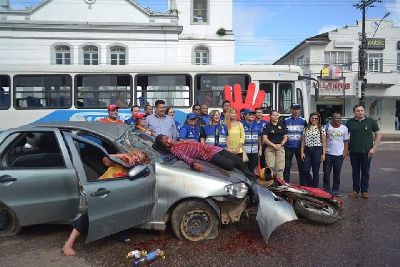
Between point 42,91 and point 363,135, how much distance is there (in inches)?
335

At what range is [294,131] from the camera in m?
7.71

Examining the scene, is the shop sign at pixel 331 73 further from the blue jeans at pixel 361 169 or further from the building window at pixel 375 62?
the blue jeans at pixel 361 169

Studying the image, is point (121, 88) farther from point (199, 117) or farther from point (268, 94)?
point (268, 94)

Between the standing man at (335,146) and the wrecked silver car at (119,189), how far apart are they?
126 inches

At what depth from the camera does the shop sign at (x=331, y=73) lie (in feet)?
94.5

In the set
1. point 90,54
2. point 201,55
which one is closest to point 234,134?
point 90,54

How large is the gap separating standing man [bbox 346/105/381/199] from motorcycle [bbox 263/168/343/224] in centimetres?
209

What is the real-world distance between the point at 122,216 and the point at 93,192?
0.45m

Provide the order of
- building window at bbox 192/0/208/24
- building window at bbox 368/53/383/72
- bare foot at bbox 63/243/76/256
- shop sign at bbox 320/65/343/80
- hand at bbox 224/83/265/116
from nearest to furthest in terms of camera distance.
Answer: bare foot at bbox 63/243/76/256 < hand at bbox 224/83/265/116 < building window at bbox 192/0/208/24 < shop sign at bbox 320/65/343/80 < building window at bbox 368/53/383/72

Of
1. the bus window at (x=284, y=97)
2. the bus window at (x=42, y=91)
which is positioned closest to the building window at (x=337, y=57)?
the bus window at (x=284, y=97)

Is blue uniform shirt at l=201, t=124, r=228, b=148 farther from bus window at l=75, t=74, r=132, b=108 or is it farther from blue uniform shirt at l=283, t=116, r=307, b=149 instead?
bus window at l=75, t=74, r=132, b=108

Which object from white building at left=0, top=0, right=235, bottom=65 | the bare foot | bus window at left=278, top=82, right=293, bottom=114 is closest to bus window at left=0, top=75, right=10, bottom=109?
bus window at left=278, top=82, right=293, bottom=114

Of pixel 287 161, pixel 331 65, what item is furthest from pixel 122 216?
pixel 331 65

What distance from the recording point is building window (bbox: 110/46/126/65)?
83.4 ft
